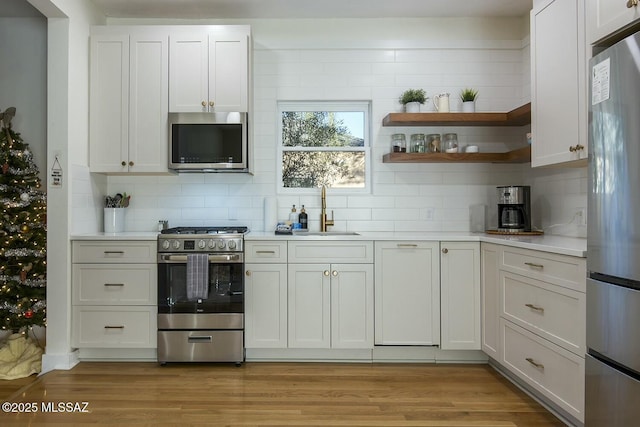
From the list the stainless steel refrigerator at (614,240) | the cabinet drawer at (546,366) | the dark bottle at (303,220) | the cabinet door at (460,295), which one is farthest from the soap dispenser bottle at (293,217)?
the stainless steel refrigerator at (614,240)

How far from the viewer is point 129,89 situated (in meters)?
3.29

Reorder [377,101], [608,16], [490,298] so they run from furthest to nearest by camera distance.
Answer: [377,101] → [490,298] → [608,16]

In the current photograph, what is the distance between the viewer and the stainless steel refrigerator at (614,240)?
1616 millimetres

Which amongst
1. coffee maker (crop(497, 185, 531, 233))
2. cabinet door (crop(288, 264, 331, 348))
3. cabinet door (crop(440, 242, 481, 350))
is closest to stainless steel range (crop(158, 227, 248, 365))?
cabinet door (crop(288, 264, 331, 348))

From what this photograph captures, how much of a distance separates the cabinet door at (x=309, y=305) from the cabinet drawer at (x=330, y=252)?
52 mm

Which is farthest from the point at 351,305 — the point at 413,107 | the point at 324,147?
the point at 413,107

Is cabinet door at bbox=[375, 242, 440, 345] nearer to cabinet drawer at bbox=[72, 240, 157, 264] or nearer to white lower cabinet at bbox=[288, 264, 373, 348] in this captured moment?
white lower cabinet at bbox=[288, 264, 373, 348]

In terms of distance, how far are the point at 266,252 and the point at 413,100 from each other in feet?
5.76

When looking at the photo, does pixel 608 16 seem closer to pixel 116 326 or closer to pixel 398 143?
pixel 398 143

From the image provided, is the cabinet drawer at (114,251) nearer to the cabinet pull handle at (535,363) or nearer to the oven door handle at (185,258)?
the oven door handle at (185,258)

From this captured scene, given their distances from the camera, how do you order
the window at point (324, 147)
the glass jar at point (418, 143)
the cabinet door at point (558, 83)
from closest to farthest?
the cabinet door at point (558, 83), the glass jar at point (418, 143), the window at point (324, 147)

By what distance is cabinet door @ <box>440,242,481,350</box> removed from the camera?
3.04 metres

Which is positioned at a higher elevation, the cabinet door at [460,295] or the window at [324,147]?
the window at [324,147]

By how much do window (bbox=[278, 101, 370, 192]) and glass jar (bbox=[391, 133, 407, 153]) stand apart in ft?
0.90
